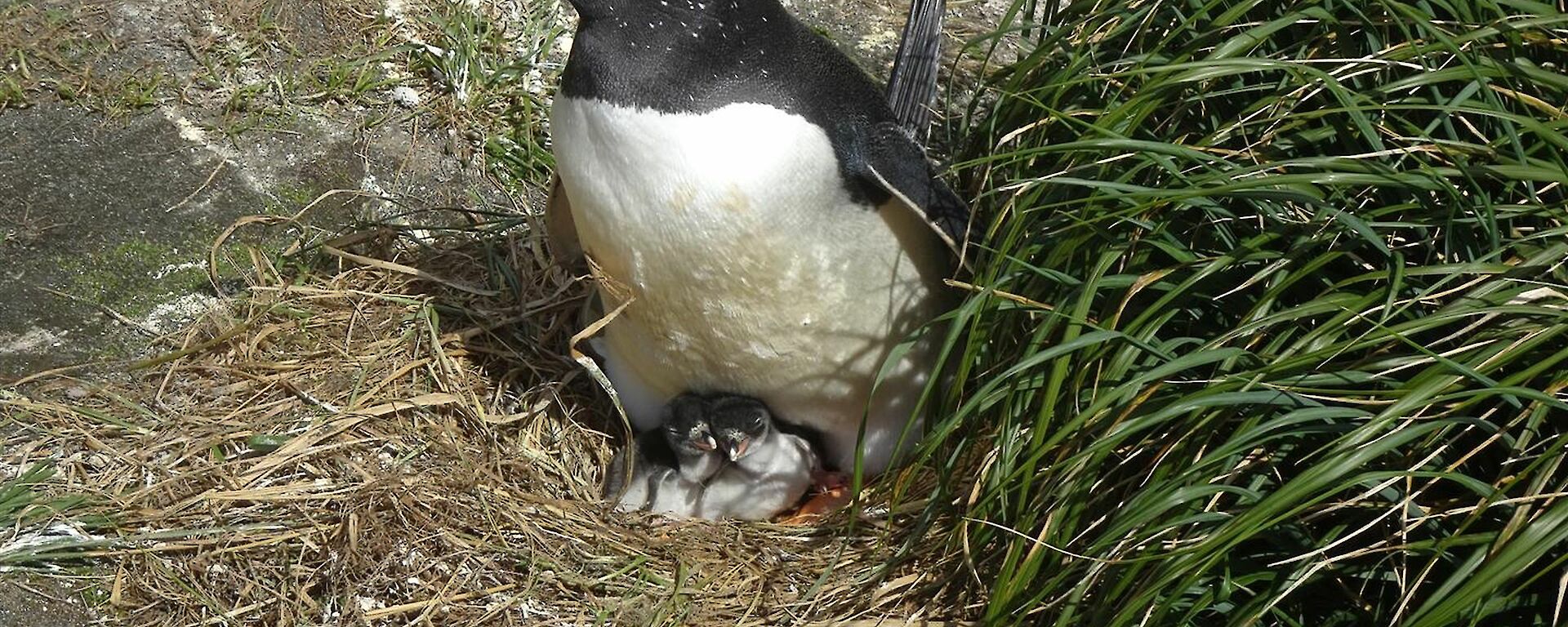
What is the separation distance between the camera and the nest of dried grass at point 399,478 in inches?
110

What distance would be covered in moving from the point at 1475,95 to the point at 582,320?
6.75 ft

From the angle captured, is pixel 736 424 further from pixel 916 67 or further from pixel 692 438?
pixel 916 67

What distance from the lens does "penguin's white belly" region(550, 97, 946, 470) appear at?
107 inches

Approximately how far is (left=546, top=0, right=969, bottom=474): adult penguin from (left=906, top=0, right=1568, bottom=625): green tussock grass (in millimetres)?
349

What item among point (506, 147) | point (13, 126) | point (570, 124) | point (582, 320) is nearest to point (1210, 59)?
point (570, 124)

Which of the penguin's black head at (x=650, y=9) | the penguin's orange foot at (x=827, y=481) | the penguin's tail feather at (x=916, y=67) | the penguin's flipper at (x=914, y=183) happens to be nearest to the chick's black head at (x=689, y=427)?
the penguin's orange foot at (x=827, y=481)

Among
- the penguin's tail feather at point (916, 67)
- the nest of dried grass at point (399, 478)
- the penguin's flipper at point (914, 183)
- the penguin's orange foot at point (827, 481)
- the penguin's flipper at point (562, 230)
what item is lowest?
the nest of dried grass at point (399, 478)

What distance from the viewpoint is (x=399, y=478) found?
3.02 meters

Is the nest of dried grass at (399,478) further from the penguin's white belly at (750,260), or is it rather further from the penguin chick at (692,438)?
the penguin's white belly at (750,260)

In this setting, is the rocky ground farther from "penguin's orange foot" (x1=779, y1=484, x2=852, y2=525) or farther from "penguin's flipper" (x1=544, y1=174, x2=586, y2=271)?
"penguin's orange foot" (x1=779, y1=484, x2=852, y2=525)

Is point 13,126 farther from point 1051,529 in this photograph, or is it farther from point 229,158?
point 1051,529

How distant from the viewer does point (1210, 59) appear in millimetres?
2297

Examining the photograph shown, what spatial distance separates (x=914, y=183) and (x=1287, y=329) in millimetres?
907

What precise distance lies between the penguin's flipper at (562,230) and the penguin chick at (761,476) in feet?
1.94
